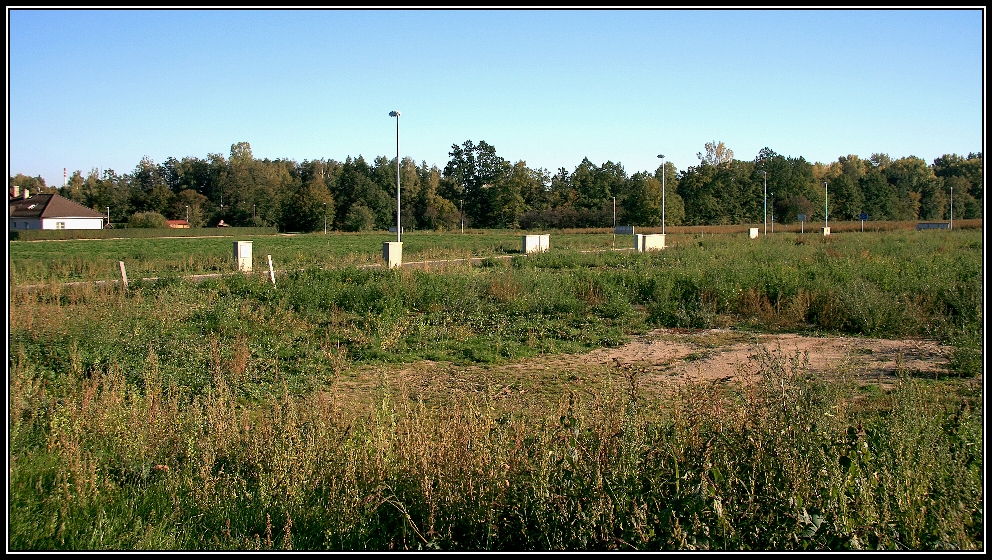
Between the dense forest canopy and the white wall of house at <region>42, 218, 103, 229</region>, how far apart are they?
34.6 ft

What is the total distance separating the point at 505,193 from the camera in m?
93.3

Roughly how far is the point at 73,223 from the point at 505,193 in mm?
47897

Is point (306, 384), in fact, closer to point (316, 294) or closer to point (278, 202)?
point (316, 294)

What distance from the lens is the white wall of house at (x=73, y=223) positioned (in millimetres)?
72294

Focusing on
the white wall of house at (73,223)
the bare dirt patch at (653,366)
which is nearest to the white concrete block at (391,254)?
the bare dirt patch at (653,366)

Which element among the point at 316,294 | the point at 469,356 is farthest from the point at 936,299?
the point at 316,294

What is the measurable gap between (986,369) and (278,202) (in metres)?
98.6

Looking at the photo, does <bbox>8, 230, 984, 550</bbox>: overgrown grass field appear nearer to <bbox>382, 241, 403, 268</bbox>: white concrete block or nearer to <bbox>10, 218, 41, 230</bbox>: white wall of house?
<bbox>382, 241, 403, 268</bbox>: white concrete block

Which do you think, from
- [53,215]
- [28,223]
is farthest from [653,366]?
[28,223]

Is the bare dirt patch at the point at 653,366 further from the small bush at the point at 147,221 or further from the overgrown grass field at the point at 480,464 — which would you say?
the small bush at the point at 147,221

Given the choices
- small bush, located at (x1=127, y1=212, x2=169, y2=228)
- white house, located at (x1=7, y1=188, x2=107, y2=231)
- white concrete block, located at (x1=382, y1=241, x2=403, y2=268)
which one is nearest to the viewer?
white concrete block, located at (x1=382, y1=241, x2=403, y2=268)

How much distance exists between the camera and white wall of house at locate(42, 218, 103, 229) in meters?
72.3

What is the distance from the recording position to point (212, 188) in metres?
101

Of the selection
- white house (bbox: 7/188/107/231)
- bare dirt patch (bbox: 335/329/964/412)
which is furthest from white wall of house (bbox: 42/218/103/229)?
bare dirt patch (bbox: 335/329/964/412)
